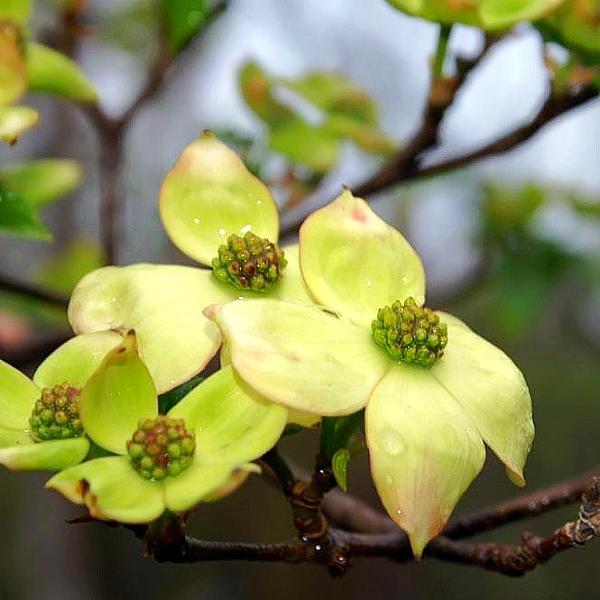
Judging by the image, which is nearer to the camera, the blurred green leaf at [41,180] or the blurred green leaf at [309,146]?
the blurred green leaf at [41,180]

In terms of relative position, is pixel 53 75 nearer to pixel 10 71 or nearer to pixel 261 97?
pixel 10 71

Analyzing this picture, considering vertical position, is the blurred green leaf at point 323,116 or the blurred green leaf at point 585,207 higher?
the blurred green leaf at point 323,116

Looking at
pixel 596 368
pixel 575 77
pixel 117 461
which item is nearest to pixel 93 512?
pixel 117 461

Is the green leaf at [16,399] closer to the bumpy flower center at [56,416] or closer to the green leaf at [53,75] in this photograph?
the bumpy flower center at [56,416]

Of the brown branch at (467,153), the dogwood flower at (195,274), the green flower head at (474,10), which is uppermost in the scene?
the green flower head at (474,10)

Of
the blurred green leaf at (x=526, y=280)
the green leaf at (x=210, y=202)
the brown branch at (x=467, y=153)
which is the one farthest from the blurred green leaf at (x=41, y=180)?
the blurred green leaf at (x=526, y=280)

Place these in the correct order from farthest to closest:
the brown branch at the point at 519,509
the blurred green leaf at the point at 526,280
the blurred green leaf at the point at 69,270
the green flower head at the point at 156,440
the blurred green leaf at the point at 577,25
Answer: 1. the blurred green leaf at the point at 69,270
2. the blurred green leaf at the point at 526,280
3. the blurred green leaf at the point at 577,25
4. the brown branch at the point at 519,509
5. the green flower head at the point at 156,440
